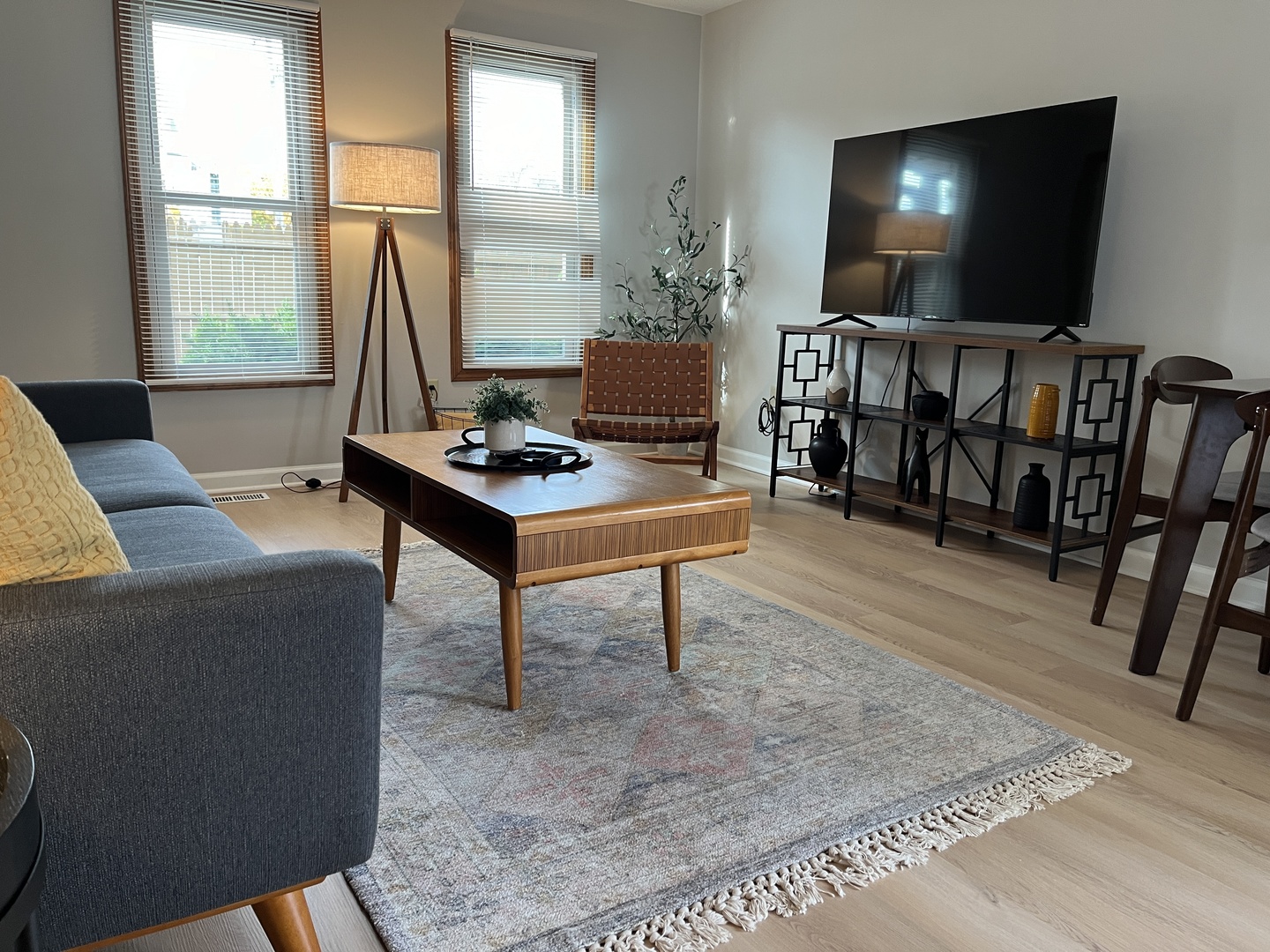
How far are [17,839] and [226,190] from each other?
4220mm

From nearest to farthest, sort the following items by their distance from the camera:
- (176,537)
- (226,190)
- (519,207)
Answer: (176,537) → (226,190) → (519,207)

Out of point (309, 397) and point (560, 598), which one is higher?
point (309, 397)

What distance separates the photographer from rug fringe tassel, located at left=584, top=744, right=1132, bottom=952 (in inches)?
60.6

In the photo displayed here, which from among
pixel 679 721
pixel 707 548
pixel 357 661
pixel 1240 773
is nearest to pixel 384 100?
pixel 707 548

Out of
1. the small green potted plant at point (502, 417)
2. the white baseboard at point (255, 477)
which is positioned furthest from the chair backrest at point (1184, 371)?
the white baseboard at point (255, 477)

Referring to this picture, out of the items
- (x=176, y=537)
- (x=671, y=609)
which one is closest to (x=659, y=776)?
(x=671, y=609)

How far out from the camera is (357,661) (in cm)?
Result: 132

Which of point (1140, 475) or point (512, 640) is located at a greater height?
point (1140, 475)

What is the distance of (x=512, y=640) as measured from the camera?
7.36ft

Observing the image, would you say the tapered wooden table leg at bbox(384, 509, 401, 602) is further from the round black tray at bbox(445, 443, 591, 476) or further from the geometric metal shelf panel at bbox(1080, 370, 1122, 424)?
the geometric metal shelf panel at bbox(1080, 370, 1122, 424)

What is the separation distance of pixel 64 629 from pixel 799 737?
1551mm

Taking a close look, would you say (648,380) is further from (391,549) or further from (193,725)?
(193,725)

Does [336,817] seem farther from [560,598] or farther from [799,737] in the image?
[560,598]

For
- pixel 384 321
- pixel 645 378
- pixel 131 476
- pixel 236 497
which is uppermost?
pixel 384 321
